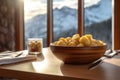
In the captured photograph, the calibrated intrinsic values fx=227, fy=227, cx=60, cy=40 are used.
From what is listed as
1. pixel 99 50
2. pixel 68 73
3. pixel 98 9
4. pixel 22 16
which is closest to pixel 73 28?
pixel 98 9

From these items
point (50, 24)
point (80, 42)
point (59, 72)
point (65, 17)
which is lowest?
point (59, 72)

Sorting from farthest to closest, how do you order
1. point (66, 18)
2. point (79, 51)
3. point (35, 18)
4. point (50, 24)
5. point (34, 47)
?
point (35, 18)
point (50, 24)
point (66, 18)
point (34, 47)
point (79, 51)

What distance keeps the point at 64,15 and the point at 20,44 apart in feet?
3.23

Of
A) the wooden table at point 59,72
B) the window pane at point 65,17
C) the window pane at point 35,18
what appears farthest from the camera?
the window pane at point 35,18

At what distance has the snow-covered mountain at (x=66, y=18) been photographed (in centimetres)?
328

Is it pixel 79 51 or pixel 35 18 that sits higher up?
pixel 35 18

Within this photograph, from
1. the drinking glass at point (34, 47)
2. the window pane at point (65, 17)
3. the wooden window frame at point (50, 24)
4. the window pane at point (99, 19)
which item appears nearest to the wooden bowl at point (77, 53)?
the drinking glass at point (34, 47)

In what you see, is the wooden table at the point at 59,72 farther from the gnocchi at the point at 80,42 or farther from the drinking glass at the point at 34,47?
the drinking glass at the point at 34,47

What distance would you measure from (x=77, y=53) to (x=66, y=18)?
2468 mm

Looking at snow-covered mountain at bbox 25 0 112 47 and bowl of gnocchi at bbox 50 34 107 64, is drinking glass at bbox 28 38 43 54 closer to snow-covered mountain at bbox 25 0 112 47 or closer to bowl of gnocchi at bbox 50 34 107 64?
bowl of gnocchi at bbox 50 34 107 64

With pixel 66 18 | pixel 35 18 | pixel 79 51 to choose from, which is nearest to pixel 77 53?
pixel 79 51

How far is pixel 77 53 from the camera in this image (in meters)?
1.13

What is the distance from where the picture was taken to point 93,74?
36.6 inches

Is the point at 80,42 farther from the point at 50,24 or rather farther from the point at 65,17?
the point at 50,24
